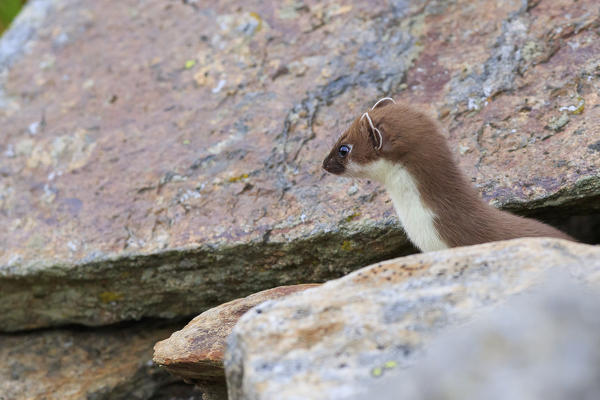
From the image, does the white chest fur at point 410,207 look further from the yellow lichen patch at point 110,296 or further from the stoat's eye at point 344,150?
the yellow lichen patch at point 110,296

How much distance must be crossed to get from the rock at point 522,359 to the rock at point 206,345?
164cm

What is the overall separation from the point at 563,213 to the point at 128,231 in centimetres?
276

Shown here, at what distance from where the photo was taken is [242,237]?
426 cm

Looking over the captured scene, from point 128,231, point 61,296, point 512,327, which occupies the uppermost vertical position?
point 512,327

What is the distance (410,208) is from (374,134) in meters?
0.45

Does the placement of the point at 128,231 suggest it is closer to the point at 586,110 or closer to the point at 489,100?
the point at 489,100

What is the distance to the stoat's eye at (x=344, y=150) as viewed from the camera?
13.1 feet

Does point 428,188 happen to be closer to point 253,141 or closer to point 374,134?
point 374,134

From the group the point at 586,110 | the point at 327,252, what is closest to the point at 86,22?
the point at 327,252

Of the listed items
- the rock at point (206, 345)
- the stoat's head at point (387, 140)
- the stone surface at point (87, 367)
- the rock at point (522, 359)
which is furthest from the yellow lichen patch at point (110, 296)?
the rock at point (522, 359)

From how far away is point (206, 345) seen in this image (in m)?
3.46

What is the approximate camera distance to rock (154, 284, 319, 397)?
3.43m

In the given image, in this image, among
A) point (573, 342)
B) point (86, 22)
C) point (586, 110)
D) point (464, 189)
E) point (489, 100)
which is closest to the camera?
point (573, 342)

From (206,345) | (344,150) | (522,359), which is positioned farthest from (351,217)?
(522,359)
